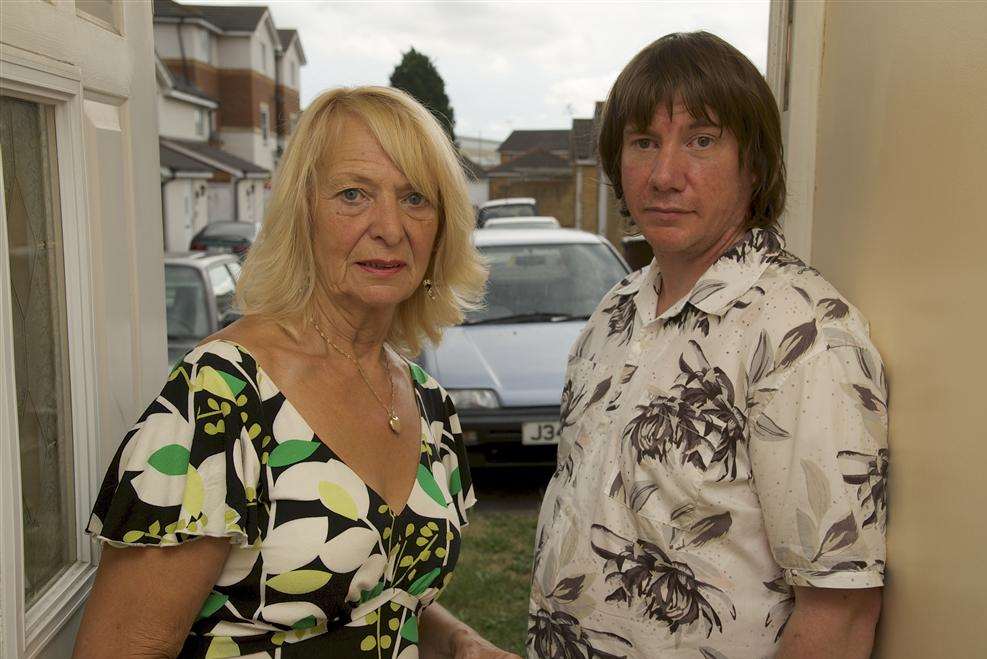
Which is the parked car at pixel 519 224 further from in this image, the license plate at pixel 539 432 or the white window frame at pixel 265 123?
the white window frame at pixel 265 123

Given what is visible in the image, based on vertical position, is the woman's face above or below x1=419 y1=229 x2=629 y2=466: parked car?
above

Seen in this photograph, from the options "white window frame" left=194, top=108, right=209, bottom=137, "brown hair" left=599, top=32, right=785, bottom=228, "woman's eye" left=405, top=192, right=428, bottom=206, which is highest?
"white window frame" left=194, top=108, right=209, bottom=137

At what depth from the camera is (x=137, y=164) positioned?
2139mm

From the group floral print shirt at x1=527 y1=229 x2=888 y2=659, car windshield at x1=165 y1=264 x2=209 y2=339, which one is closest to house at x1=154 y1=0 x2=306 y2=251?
car windshield at x1=165 y1=264 x2=209 y2=339

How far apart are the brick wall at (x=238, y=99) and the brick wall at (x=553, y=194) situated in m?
14.9

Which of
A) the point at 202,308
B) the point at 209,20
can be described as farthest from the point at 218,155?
the point at 202,308

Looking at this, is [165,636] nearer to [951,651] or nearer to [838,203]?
[951,651]

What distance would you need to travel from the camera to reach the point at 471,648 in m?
2.11

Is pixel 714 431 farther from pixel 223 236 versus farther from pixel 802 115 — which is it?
pixel 223 236

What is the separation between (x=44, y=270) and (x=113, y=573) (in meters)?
0.55

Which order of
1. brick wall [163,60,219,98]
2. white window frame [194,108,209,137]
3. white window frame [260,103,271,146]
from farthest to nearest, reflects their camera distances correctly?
white window frame [260,103,271,146], brick wall [163,60,219,98], white window frame [194,108,209,137]

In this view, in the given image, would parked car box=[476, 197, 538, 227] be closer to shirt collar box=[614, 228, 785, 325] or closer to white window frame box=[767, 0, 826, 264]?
white window frame box=[767, 0, 826, 264]

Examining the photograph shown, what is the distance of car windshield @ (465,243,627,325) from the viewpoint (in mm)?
7164

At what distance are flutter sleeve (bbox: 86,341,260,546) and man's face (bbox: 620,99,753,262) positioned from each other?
969 millimetres
